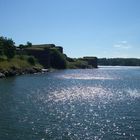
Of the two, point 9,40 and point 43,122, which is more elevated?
point 9,40

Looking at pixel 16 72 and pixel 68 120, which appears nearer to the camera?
pixel 68 120

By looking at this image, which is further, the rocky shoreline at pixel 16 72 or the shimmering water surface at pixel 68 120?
the rocky shoreline at pixel 16 72

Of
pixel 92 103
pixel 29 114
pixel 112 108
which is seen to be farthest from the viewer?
pixel 92 103

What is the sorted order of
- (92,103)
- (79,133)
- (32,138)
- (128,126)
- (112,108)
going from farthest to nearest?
(92,103), (112,108), (128,126), (79,133), (32,138)

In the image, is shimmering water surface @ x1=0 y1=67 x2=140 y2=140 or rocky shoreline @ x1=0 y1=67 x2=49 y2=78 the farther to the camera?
rocky shoreline @ x1=0 y1=67 x2=49 y2=78

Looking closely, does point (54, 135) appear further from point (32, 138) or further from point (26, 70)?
point (26, 70)

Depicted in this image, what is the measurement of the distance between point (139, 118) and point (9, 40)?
455 ft

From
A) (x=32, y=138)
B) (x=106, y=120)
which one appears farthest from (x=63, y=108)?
(x=32, y=138)

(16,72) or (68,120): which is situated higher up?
(16,72)

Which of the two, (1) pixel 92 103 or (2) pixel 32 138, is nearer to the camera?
(2) pixel 32 138

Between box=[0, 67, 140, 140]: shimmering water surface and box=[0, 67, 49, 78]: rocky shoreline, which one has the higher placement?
box=[0, 67, 49, 78]: rocky shoreline

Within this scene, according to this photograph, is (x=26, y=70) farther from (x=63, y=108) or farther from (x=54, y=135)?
(x=54, y=135)

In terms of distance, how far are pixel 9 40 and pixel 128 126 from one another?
143m

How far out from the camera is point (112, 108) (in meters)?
58.5
